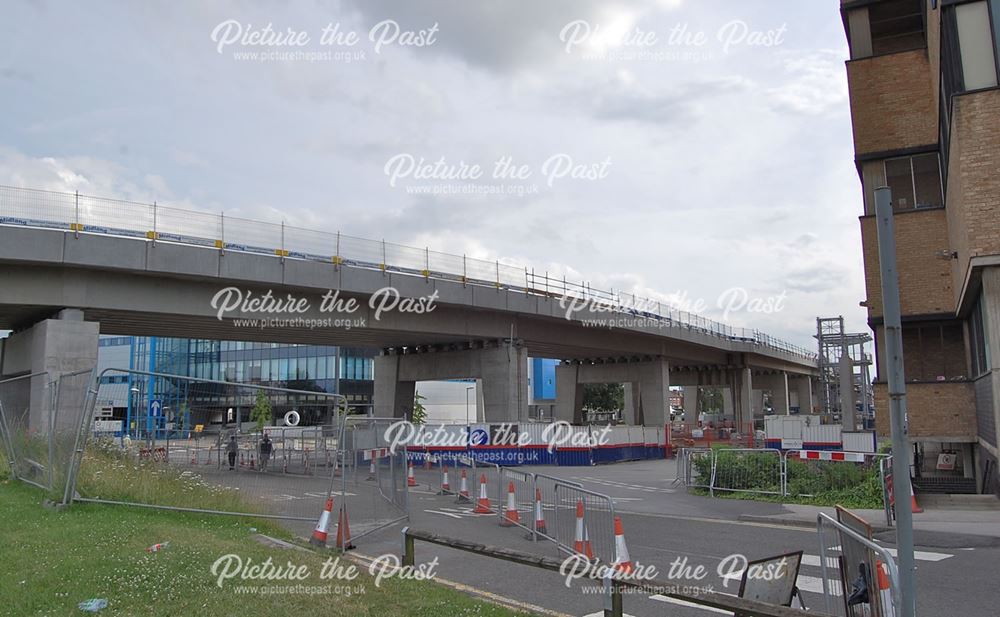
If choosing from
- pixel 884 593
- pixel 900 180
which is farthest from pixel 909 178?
pixel 884 593

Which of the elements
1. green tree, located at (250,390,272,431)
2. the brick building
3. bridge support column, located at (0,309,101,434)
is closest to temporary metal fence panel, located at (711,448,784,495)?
the brick building

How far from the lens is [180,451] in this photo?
1202 centimetres

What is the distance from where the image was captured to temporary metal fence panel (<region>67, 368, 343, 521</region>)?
11.5 meters

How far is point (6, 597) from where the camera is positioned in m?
6.61

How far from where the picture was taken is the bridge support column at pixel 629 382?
53.6m

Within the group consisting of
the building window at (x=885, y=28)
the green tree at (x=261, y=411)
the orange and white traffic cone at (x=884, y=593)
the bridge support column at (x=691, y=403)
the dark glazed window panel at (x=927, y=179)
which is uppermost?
the building window at (x=885, y=28)

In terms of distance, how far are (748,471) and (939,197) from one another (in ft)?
40.5

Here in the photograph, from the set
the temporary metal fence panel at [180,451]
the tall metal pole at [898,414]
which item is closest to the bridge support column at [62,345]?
the temporary metal fence panel at [180,451]

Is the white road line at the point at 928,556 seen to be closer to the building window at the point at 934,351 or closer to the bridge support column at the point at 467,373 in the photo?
the building window at the point at 934,351

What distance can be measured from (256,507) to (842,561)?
882cm

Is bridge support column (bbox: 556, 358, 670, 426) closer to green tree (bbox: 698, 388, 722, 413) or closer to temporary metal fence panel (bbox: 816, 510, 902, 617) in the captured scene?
temporary metal fence panel (bbox: 816, 510, 902, 617)

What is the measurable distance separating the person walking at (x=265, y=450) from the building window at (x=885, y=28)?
22.7m

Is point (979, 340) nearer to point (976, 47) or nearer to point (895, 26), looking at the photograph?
point (976, 47)

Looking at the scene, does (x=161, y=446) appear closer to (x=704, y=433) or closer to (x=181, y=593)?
(x=181, y=593)
